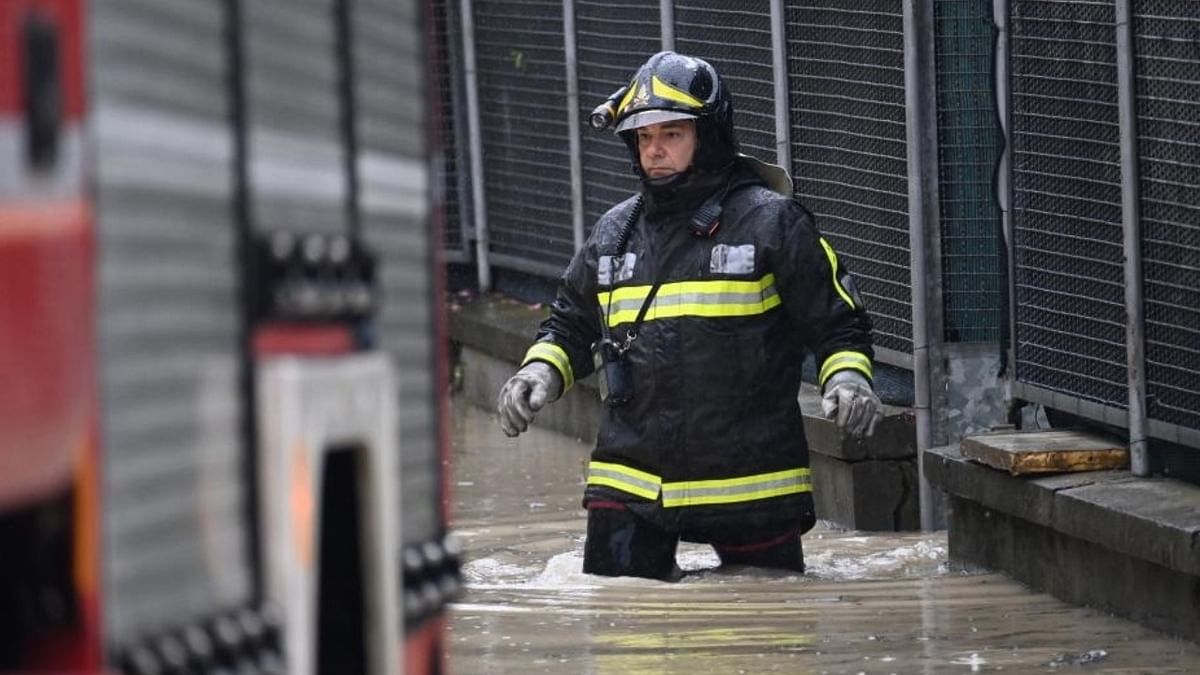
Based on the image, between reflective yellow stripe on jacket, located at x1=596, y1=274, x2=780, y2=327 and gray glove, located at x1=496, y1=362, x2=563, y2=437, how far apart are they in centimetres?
40

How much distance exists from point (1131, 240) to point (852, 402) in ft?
3.21

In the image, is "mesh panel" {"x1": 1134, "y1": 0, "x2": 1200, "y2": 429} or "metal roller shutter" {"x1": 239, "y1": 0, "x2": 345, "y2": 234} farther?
"mesh panel" {"x1": 1134, "y1": 0, "x2": 1200, "y2": 429}

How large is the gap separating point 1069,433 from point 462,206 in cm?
734

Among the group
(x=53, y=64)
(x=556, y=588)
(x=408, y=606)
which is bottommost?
(x=556, y=588)

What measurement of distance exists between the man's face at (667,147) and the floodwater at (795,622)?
48.5 inches

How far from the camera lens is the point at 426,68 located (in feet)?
10.6

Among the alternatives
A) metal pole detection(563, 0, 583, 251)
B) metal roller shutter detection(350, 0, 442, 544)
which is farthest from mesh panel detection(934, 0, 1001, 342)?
metal roller shutter detection(350, 0, 442, 544)

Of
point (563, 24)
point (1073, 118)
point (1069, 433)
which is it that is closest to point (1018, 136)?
point (1073, 118)

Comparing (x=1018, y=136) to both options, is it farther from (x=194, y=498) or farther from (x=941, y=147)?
(x=194, y=498)

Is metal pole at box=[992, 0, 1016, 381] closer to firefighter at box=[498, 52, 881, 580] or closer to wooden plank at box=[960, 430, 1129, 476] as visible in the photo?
wooden plank at box=[960, 430, 1129, 476]

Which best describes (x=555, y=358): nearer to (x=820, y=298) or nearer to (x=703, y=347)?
(x=703, y=347)

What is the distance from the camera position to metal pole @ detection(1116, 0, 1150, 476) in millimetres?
7980

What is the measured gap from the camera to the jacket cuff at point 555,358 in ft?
27.5

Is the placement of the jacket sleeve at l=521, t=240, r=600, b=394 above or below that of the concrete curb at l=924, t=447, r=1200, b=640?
above
